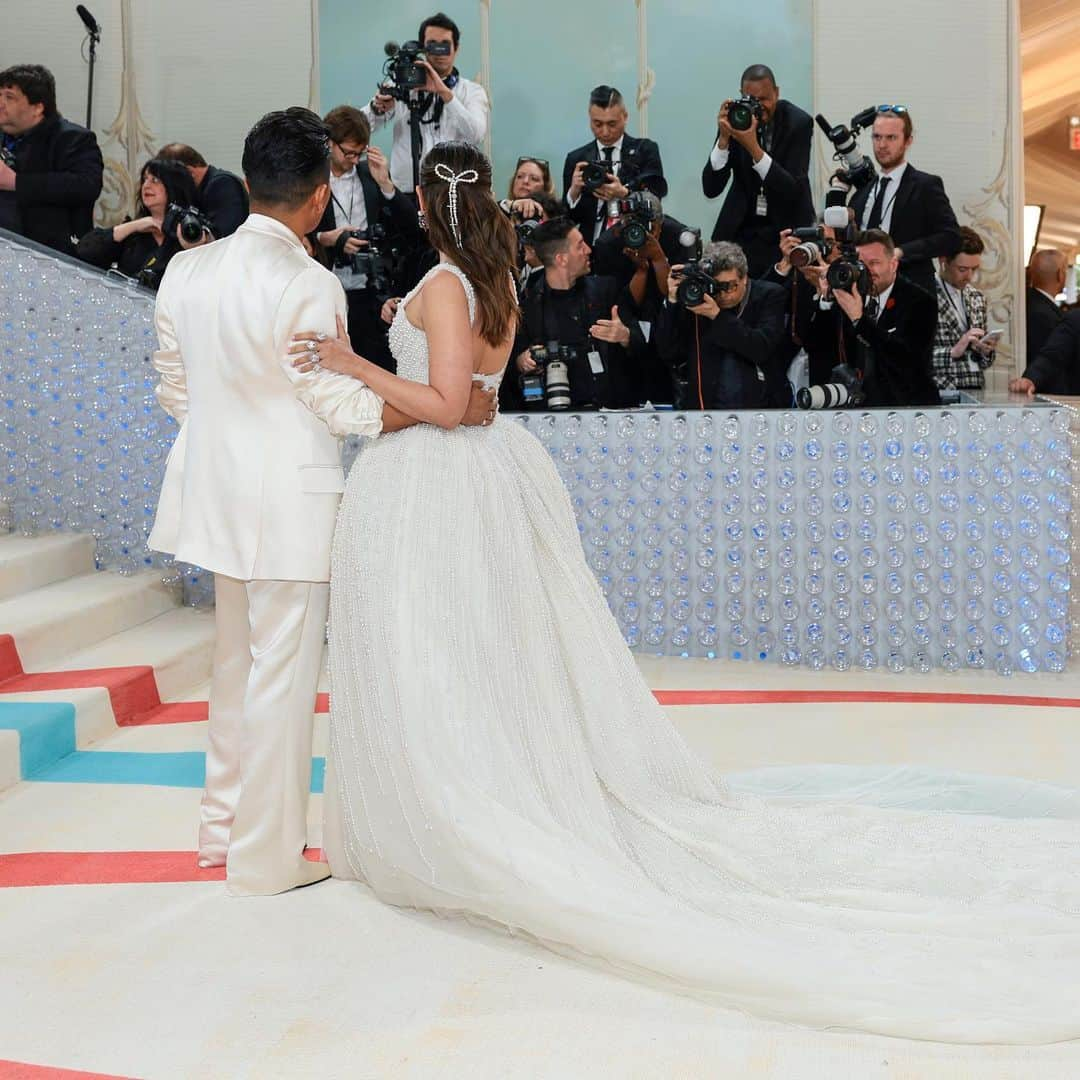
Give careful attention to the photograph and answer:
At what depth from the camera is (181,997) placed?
7.25ft

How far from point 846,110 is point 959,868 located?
5304 millimetres

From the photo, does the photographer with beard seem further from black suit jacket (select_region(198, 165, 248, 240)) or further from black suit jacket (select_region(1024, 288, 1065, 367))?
black suit jacket (select_region(1024, 288, 1065, 367))

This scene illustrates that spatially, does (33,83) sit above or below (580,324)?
above

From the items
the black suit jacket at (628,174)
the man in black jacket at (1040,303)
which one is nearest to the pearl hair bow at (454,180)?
the black suit jacket at (628,174)

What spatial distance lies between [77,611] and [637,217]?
243cm

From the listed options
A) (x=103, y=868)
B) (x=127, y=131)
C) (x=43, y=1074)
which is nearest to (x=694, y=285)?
(x=103, y=868)

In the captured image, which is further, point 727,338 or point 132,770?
point 727,338

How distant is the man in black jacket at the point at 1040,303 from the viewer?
6660mm

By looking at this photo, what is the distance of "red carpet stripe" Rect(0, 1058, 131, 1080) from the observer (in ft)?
6.41

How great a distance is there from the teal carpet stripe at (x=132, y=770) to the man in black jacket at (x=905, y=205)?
327 centimetres

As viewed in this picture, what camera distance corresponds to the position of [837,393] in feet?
15.7

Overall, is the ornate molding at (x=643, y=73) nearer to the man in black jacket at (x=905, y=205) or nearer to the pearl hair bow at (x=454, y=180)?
the man in black jacket at (x=905, y=205)

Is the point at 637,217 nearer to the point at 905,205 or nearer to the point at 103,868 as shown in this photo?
the point at 905,205

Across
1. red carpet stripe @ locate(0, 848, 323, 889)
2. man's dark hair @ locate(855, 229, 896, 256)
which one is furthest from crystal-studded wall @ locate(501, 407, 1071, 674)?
red carpet stripe @ locate(0, 848, 323, 889)
